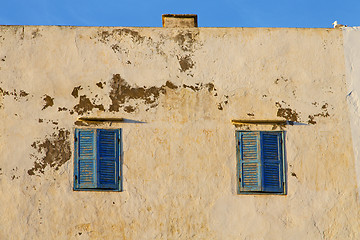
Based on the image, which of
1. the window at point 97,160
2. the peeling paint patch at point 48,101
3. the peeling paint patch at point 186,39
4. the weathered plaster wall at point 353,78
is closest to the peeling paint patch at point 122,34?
the peeling paint patch at point 186,39

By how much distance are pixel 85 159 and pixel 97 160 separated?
8.0 inches

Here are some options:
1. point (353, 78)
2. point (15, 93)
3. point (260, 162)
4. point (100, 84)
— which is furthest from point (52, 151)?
point (353, 78)

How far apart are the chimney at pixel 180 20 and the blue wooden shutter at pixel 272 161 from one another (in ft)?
8.15

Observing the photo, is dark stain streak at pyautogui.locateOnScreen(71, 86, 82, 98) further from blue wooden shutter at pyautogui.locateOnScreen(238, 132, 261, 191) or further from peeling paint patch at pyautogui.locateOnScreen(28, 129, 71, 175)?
blue wooden shutter at pyautogui.locateOnScreen(238, 132, 261, 191)

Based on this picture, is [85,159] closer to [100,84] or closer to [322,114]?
[100,84]

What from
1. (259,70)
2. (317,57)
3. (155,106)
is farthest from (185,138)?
(317,57)

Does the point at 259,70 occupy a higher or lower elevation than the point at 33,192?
higher

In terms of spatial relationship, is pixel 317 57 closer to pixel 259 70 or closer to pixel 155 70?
pixel 259 70

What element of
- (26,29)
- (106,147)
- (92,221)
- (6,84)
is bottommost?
(92,221)

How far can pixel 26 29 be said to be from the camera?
620 inches

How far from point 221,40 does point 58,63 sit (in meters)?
2.88

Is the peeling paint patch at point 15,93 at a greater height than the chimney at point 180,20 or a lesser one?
lesser

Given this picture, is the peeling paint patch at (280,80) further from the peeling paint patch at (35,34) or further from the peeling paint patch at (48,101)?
the peeling paint patch at (35,34)

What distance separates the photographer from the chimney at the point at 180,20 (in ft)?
53.4
